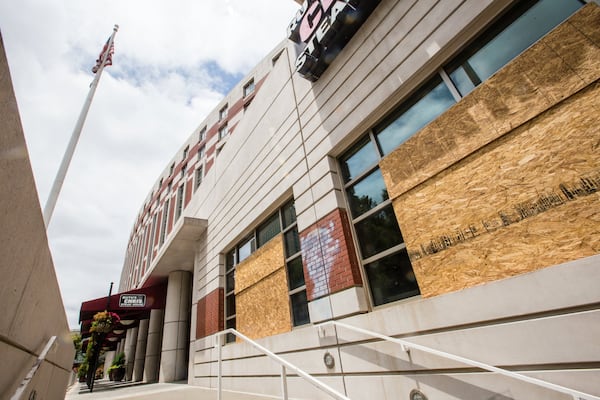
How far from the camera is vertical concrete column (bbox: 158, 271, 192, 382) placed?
14102 millimetres

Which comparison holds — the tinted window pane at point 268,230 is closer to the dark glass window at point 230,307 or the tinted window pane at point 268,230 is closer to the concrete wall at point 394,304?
the concrete wall at point 394,304

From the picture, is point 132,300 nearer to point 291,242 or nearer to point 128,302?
point 128,302

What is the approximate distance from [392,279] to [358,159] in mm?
2345

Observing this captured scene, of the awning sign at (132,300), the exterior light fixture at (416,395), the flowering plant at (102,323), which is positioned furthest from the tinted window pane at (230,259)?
the awning sign at (132,300)

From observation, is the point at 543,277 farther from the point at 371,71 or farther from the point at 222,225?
the point at 222,225

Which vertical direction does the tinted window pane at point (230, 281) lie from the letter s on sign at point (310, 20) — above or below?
below

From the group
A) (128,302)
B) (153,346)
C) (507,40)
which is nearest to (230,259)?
(128,302)

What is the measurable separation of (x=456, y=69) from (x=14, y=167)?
5.17m

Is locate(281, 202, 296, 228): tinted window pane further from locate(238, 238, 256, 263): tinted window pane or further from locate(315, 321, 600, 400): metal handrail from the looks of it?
locate(315, 321, 600, 400): metal handrail

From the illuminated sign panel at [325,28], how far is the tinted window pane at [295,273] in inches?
170

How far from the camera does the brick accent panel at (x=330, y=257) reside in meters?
5.02

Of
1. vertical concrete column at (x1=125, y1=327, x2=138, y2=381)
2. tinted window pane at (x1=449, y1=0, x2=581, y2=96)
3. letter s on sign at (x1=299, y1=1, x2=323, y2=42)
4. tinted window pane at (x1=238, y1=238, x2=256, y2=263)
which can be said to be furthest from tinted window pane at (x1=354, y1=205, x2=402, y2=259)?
vertical concrete column at (x1=125, y1=327, x2=138, y2=381)

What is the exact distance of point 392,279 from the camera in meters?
4.56

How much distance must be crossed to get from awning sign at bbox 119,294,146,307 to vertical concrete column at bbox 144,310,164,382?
337 cm
